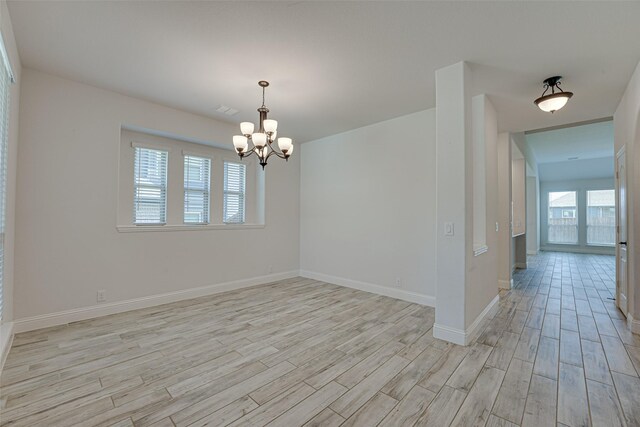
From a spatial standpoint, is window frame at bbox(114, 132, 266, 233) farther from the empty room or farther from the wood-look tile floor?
the wood-look tile floor

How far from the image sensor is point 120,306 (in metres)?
3.61

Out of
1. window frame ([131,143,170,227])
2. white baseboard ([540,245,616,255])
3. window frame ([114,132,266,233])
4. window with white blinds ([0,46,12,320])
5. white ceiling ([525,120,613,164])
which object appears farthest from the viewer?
white baseboard ([540,245,616,255])

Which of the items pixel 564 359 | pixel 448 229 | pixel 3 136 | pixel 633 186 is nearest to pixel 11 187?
pixel 3 136

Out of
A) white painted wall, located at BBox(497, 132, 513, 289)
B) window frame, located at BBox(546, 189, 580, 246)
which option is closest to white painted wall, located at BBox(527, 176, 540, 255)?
window frame, located at BBox(546, 189, 580, 246)

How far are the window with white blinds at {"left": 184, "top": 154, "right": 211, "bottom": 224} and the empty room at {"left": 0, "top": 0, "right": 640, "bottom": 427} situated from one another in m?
0.05

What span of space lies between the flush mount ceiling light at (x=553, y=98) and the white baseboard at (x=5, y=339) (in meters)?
5.52

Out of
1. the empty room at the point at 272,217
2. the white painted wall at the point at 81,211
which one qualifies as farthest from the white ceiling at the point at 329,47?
the white painted wall at the point at 81,211

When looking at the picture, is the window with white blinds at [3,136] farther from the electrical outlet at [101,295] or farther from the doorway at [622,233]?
the doorway at [622,233]

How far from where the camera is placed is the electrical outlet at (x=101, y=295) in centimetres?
346

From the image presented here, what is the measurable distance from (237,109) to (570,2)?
11.9 ft

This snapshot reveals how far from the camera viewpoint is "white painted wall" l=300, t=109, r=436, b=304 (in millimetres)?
4102

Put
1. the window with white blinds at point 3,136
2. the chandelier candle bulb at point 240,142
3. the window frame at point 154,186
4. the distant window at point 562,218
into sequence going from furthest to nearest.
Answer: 1. the distant window at point 562,218
2. the window frame at point 154,186
3. the chandelier candle bulb at point 240,142
4. the window with white blinds at point 3,136

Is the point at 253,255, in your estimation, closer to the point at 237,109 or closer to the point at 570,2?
the point at 237,109

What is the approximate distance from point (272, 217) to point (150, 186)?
210 centimetres
